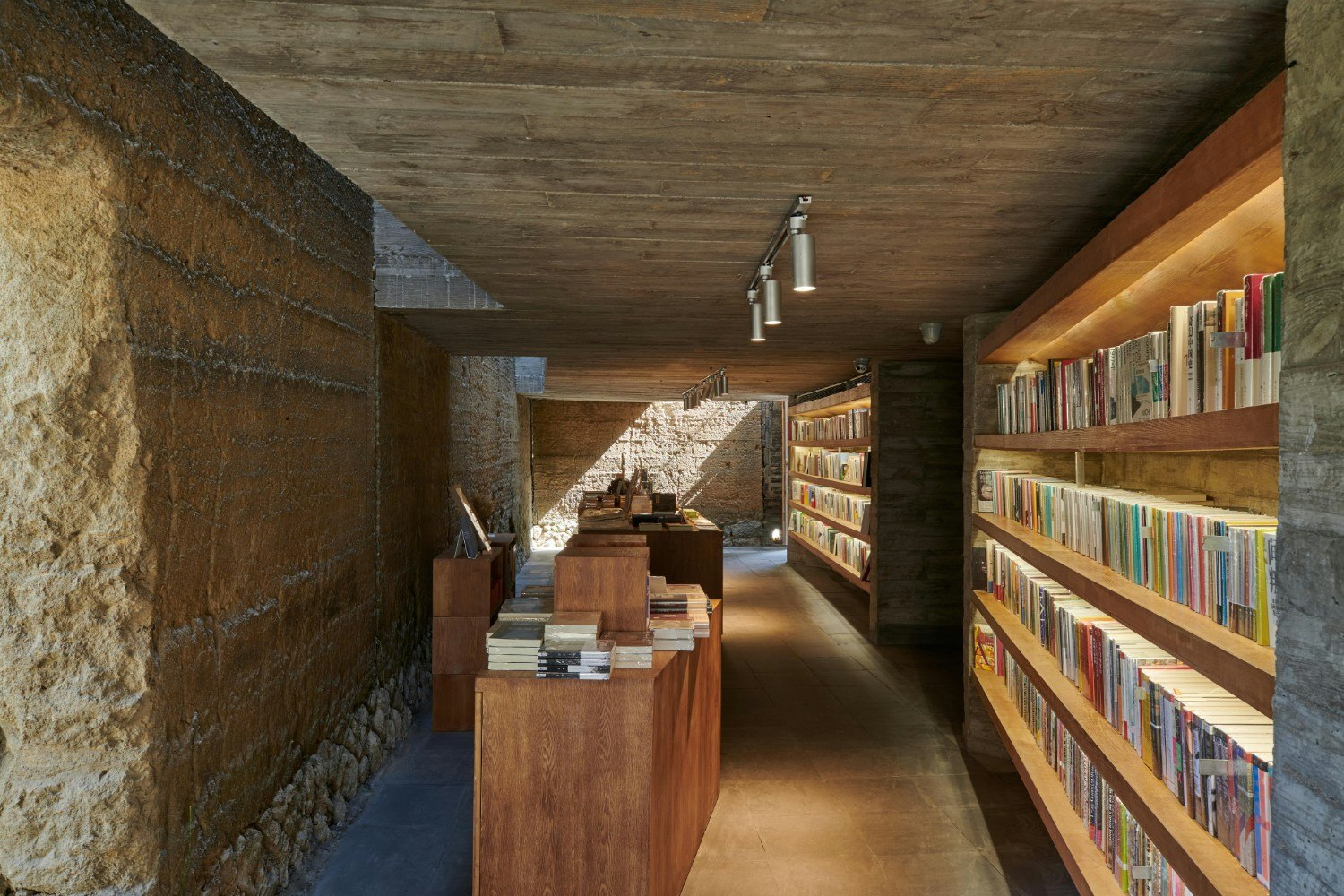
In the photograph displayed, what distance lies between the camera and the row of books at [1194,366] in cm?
154

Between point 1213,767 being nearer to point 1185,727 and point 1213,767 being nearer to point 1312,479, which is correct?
point 1185,727

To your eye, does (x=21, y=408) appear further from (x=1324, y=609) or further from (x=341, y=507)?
(x=1324, y=609)

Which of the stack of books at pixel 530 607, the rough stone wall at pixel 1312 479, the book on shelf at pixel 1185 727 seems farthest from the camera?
the stack of books at pixel 530 607

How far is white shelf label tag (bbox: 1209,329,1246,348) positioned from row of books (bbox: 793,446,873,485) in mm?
5167

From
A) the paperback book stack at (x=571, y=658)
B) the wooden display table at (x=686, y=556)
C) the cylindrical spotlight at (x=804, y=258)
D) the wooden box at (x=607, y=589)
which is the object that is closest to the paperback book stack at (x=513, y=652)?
the paperback book stack at (x=571, y=658)

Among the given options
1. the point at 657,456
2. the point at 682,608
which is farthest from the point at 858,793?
the point at 657,456

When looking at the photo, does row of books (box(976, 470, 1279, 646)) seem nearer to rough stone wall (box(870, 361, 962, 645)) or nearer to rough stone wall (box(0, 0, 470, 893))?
rough stone wall (box(0, 0, 470, 893))

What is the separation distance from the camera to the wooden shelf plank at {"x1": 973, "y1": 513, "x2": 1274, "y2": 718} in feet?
4.64

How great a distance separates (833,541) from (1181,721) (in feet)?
21.0

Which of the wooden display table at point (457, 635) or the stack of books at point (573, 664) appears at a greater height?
the stack of books at point (573, 664)

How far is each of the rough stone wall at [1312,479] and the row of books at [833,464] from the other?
18.3 ft

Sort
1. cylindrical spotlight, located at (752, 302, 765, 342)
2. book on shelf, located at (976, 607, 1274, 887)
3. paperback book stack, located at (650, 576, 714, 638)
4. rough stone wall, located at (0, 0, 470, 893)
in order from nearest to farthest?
book on shelf, located at (976, 607, 1274, 887) → rough stone wall, located at (0, 0, 470, 893) → paperback book stack, located at (650, 576, 714, 638) → cylindrical spotlight, located at (752, 302, 765, 342)

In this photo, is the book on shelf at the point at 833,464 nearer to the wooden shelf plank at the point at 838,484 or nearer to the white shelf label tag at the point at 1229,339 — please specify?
the wooden shelf plank at the point at 838,484

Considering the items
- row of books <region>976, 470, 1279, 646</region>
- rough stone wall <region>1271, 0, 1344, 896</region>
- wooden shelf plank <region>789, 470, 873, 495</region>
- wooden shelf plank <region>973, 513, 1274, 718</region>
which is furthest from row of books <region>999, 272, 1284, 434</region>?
wooden shelf plank <region>789, 470, 873, 495</region>
